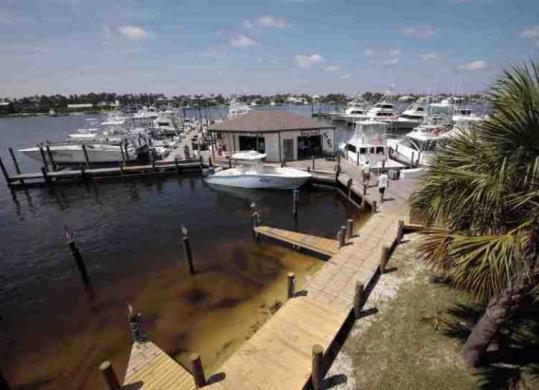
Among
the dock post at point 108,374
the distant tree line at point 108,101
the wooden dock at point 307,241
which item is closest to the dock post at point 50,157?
the wooden dock at point 307,241

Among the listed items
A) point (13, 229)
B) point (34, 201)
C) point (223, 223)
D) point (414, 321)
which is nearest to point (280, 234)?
point (223, 223)

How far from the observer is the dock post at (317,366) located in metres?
5.54

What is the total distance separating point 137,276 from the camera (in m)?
12.4

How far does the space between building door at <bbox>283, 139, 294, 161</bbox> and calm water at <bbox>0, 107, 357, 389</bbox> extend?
5.36 m

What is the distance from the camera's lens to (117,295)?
11.2 metres

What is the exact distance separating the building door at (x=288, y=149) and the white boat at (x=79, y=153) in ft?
55.2

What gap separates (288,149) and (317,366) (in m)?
21.4

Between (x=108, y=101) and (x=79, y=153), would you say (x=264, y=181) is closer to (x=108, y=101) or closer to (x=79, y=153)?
(x=79, y=153)

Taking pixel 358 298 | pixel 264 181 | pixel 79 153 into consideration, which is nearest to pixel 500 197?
pixel 358 298

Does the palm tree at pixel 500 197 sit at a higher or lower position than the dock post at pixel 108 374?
higher

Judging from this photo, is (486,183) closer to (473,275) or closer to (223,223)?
(473,275)

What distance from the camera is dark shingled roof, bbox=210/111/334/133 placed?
990 inches

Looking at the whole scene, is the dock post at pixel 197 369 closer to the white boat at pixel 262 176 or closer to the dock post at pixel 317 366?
the dock post at pixel 317 366

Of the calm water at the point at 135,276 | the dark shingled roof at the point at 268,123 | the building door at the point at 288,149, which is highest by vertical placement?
the dark shingled roof at the point at 268,123
